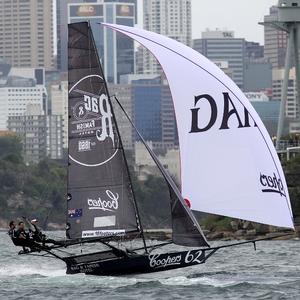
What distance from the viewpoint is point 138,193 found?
513 ft

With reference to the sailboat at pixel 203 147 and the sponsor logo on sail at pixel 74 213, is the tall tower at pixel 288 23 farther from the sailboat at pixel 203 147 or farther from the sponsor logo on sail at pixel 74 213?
the sailboat at pixel 203 147

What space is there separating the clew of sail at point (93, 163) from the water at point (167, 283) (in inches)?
56.3

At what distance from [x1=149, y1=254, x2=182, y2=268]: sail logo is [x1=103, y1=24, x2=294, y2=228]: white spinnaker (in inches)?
111

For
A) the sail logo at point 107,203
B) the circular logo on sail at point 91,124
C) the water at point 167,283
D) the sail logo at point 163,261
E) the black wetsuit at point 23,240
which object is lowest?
the water at point 167,283

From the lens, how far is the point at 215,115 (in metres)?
38.5

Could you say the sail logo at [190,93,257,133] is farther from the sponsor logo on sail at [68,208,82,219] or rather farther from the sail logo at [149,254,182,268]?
the sponsor logo on sail at [68,208,82,219]

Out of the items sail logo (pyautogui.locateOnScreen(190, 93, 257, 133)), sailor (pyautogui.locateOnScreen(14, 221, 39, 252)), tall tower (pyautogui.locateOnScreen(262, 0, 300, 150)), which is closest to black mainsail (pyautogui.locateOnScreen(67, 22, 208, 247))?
sailor (pyautogui.locateOnScreen(14, 221, 39, 252))

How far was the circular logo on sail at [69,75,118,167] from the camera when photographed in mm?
41156

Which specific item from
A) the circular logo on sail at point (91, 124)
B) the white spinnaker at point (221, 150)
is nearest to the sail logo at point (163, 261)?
the circular logo on sail at point (91, 124)

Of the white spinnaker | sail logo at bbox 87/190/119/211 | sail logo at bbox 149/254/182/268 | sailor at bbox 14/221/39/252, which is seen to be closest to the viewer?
the white spinnaker

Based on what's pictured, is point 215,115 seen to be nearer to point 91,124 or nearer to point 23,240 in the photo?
point 91,124

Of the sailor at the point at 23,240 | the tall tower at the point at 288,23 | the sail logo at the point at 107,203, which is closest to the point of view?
the sail logo at the point at 107,203

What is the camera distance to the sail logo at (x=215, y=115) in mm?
38469

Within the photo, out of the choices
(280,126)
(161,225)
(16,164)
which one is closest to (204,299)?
(280,126)
